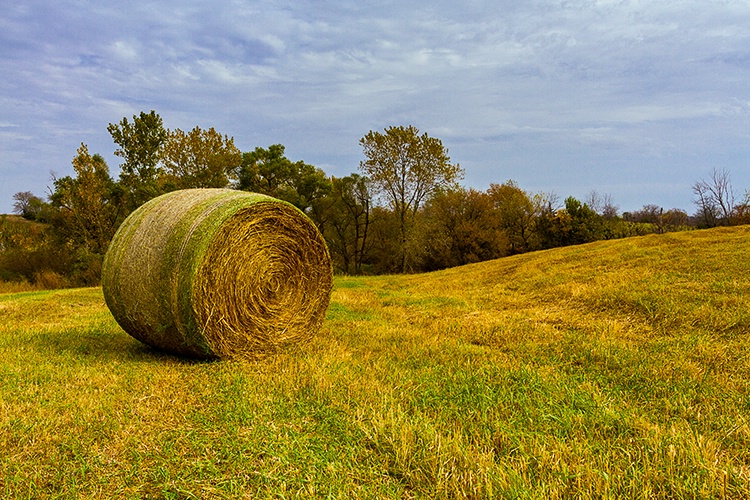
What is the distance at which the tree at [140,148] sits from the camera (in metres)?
33.9

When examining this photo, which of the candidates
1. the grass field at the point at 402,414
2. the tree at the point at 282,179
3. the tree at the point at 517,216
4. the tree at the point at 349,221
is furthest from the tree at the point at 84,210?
the tree at the point at 517,216

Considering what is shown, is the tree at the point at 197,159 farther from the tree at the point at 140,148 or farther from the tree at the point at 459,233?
the tree at the point at 459,233

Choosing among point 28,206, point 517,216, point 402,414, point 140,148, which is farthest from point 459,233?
point 28,206

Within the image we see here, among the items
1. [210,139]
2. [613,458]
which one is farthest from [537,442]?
[210,139]

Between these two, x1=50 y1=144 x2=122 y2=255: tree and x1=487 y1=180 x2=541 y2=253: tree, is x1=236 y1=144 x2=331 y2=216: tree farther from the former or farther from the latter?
x1=487 y1=180 x2=541 y2=253: tree

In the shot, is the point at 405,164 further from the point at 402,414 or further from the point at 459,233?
the point at 402,414

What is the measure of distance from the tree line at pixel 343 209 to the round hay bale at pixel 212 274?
24.0 m

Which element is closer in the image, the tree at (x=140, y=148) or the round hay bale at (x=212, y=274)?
the round hay bale at (x=212, y=274)

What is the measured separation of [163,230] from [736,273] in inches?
460

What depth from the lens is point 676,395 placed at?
3965mm

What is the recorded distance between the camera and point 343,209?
143ft

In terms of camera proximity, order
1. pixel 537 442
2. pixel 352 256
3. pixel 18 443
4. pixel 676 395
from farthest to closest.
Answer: pixel 352 256 < pixel 676 395 < pixel 18 443 < pixel 537 442

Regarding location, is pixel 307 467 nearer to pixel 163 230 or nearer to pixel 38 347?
pixel 163 230

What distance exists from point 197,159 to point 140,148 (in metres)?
4.52
